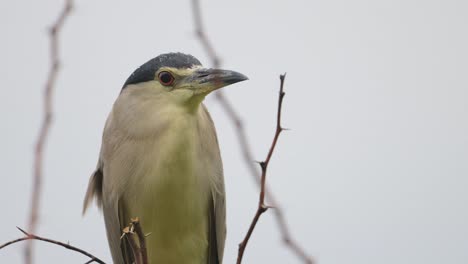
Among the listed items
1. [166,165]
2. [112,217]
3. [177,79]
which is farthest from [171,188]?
[177,79]

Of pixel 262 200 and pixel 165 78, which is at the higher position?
pixel 165 78

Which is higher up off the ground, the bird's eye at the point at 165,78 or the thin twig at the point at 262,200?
the bird's eye at the point at 165,78

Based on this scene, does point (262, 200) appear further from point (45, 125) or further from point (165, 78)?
point (165, 78)

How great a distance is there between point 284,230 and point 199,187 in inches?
63.2

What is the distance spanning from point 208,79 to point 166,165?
1.67 feet

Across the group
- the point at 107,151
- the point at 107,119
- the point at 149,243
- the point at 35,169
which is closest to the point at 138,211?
the point at 149,243

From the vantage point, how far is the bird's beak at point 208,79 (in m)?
3.06

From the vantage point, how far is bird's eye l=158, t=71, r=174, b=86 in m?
3.36

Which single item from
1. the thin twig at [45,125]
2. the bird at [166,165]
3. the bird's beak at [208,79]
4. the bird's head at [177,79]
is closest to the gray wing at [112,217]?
the bird at [166,165]

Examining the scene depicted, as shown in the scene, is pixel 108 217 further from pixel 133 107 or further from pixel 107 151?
pixel 133 107

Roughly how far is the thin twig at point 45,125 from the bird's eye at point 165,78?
993mm

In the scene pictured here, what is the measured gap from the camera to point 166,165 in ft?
11.1

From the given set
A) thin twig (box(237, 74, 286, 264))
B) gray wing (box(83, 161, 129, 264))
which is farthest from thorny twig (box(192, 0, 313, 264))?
gray wing (box(83, 161, 129, 264))

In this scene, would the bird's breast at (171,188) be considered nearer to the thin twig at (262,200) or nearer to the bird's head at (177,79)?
the bird's head at (177,79)
